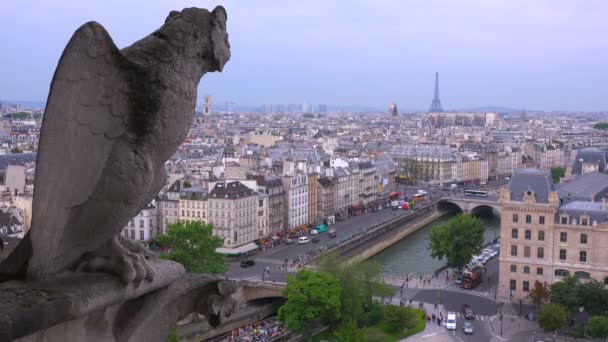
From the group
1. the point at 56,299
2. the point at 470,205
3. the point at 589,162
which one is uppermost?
the point at 56,299

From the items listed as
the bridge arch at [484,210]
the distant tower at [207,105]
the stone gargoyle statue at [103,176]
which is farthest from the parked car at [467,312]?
the distant tower at [207,105]

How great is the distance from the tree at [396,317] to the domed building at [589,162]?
29.8 metres

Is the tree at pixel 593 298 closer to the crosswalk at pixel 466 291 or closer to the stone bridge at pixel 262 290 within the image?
the crosswalk at pixel 466 291

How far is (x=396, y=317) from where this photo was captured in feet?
78.2

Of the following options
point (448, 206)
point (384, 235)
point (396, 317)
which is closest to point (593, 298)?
point (396, 317)

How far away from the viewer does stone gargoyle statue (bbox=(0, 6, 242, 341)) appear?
3545mm

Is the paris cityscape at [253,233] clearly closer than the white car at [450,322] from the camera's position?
Yes

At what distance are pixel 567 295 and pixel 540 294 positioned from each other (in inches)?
69.1

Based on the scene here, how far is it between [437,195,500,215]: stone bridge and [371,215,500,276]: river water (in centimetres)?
429

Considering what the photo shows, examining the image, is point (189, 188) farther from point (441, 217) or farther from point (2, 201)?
point (441, 217)

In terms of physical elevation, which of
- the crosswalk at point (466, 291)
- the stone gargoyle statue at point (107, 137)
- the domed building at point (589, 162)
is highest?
the stone gargoyle statue at point (107, 137)

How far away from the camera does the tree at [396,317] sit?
78.3 feet

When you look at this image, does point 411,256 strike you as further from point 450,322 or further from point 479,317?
point 450,322

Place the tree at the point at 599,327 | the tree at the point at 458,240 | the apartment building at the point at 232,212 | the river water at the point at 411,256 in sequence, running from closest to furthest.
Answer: the tree at the point at 599,327 → the tree at the point at 458,240 → the river water at the point at 411,256 → the apartment building at the point at 232,212
